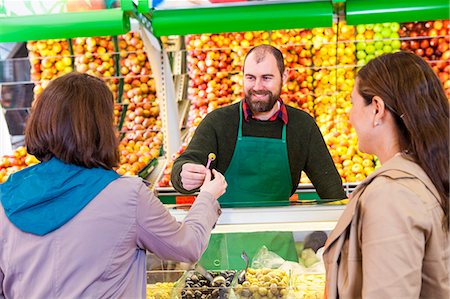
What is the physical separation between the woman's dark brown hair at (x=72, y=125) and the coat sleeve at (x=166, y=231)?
171 millimetres

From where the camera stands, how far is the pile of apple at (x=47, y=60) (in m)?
4.70

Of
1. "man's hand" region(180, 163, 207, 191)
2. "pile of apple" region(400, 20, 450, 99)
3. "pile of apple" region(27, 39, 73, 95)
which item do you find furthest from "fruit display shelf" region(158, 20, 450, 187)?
"man's hand" region(180, 163, 207, 191)

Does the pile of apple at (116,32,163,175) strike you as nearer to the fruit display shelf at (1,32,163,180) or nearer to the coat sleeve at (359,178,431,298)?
the fruit display shelf at (1,32,163,180)

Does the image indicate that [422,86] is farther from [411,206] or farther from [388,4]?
[388,4]

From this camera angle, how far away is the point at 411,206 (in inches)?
58.8

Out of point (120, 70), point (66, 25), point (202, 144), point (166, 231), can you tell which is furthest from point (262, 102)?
point (120, 70)

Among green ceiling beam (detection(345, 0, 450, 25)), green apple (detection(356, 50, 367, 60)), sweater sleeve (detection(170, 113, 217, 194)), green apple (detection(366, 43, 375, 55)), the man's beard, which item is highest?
green ceiling beam (detection(345, 0, 450, 25))

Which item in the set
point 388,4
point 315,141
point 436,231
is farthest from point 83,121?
point 388,4

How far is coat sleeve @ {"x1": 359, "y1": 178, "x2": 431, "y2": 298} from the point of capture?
146 centimetres

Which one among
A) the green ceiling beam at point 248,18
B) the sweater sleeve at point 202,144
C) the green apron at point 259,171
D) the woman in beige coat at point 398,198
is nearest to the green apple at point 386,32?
the green ceiling beam at point 248,18

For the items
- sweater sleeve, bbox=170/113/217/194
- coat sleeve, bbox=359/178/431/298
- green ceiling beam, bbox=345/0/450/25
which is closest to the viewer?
coat sleeve, bbox=359/178/431/298

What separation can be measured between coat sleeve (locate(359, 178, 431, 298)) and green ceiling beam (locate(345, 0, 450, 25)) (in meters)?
2.11

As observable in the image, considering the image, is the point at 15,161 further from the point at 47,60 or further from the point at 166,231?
the point at 166,231

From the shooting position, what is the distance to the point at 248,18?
3.45 meters
